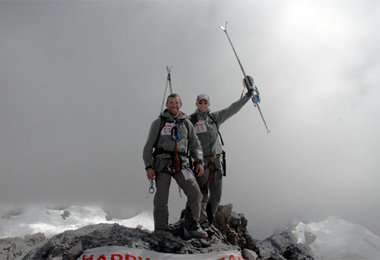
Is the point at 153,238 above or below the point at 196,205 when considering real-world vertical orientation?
below

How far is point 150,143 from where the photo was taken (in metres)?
8.91

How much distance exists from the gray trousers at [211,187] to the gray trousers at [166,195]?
4.96 feet

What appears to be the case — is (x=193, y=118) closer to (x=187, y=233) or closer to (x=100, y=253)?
(x=187, y=233)

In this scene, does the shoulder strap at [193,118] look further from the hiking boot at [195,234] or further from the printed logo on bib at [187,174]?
the hiking boot at [195,234]

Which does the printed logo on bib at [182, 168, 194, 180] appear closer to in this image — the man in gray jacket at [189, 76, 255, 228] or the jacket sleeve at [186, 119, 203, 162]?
the jacket sleeve at [186, 119, 203, 162]

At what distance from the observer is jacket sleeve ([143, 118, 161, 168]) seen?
8.82 m

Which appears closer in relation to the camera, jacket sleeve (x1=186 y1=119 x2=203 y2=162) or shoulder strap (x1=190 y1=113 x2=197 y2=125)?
jacket sleeve (x1=186 y1=119 x2=203 y2=162)

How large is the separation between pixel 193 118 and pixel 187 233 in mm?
3576

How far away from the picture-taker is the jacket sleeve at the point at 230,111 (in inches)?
448

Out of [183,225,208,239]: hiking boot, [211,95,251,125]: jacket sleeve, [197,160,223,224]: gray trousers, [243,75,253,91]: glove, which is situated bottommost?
[183,225,208,239]: hiking boot

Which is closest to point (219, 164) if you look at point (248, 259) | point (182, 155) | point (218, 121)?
point (218, 121)

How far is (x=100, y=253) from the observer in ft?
23.5

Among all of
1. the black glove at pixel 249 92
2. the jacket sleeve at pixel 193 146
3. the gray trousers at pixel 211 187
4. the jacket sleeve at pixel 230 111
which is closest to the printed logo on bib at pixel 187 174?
the jacket sleeve at pixel 193 146

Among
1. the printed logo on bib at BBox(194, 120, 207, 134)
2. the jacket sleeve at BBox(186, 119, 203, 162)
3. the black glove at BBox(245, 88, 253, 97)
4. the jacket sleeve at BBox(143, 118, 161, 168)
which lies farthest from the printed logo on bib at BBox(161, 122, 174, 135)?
the black glove at BBox(245, 88, 253, 97)
